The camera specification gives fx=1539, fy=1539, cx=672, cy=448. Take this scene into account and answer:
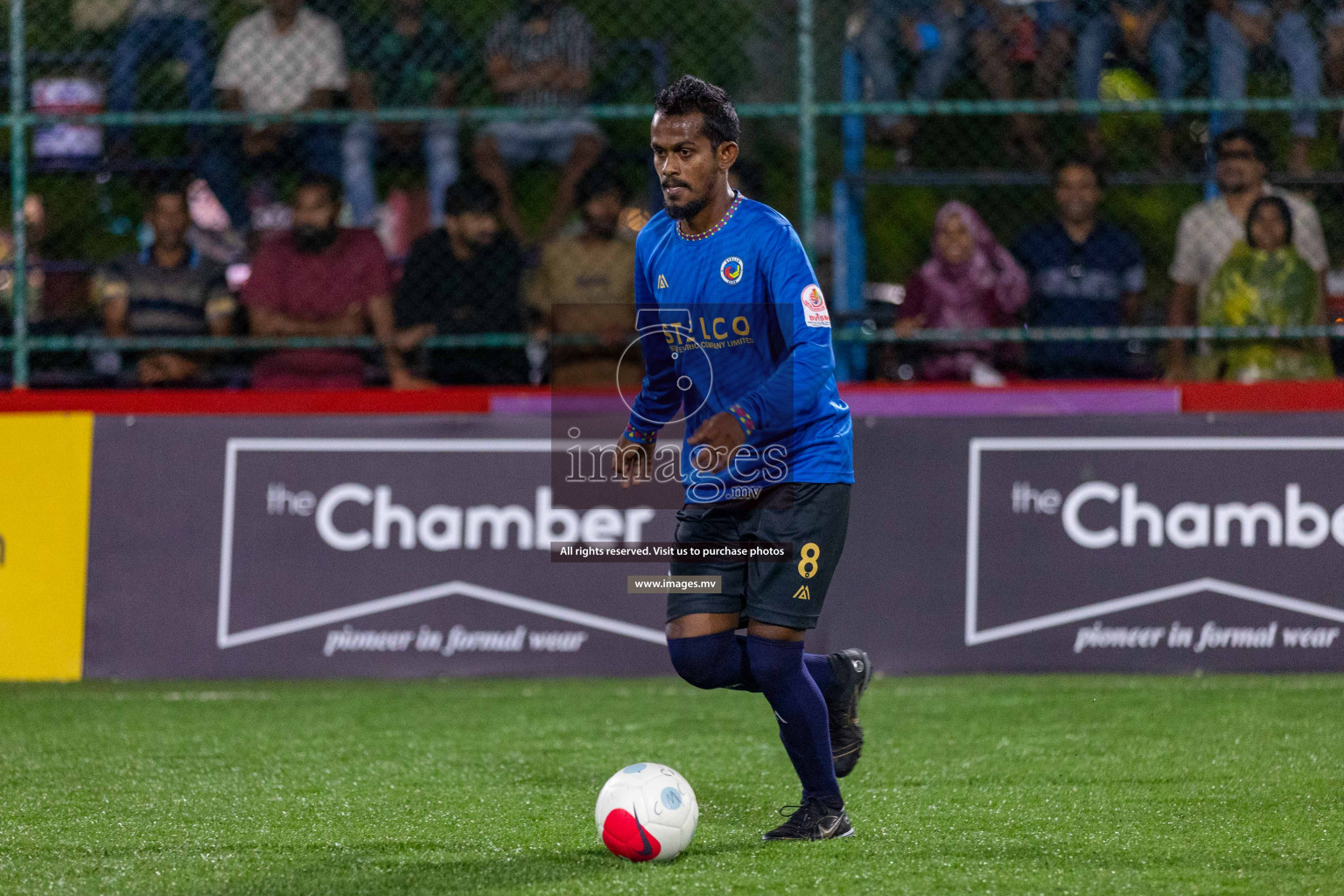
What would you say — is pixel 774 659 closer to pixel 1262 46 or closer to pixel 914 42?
pixel 914 42

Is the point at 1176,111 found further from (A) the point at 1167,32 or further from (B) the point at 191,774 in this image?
(B) the point at 191,774

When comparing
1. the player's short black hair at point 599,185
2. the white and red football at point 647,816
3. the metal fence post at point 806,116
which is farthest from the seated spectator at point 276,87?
the white and red football at point 647,816

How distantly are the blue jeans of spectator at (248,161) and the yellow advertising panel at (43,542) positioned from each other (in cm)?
193

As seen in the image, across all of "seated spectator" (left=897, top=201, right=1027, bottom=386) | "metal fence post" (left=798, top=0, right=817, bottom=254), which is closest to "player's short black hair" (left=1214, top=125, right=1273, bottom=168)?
"seated spectator" (left=897, top=201, right=1027, bottom=386)

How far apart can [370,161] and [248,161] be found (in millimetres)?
695

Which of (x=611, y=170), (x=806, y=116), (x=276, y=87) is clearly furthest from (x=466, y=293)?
(x=806, y=116)

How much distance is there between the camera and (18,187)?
7.80 meters

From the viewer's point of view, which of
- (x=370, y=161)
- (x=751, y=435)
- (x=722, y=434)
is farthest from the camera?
(x=370, y=161)

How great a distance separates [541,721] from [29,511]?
281 cm

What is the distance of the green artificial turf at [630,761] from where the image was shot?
13.1 ft

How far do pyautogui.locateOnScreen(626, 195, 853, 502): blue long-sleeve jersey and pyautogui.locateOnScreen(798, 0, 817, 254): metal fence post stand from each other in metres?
3.29

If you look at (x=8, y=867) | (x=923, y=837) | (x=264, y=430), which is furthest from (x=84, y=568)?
(x=923, y=837)

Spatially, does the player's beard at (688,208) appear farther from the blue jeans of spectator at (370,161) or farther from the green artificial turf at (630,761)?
the blue jeans of spectator at (370,161)

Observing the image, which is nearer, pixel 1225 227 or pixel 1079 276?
pixel 1225 227
